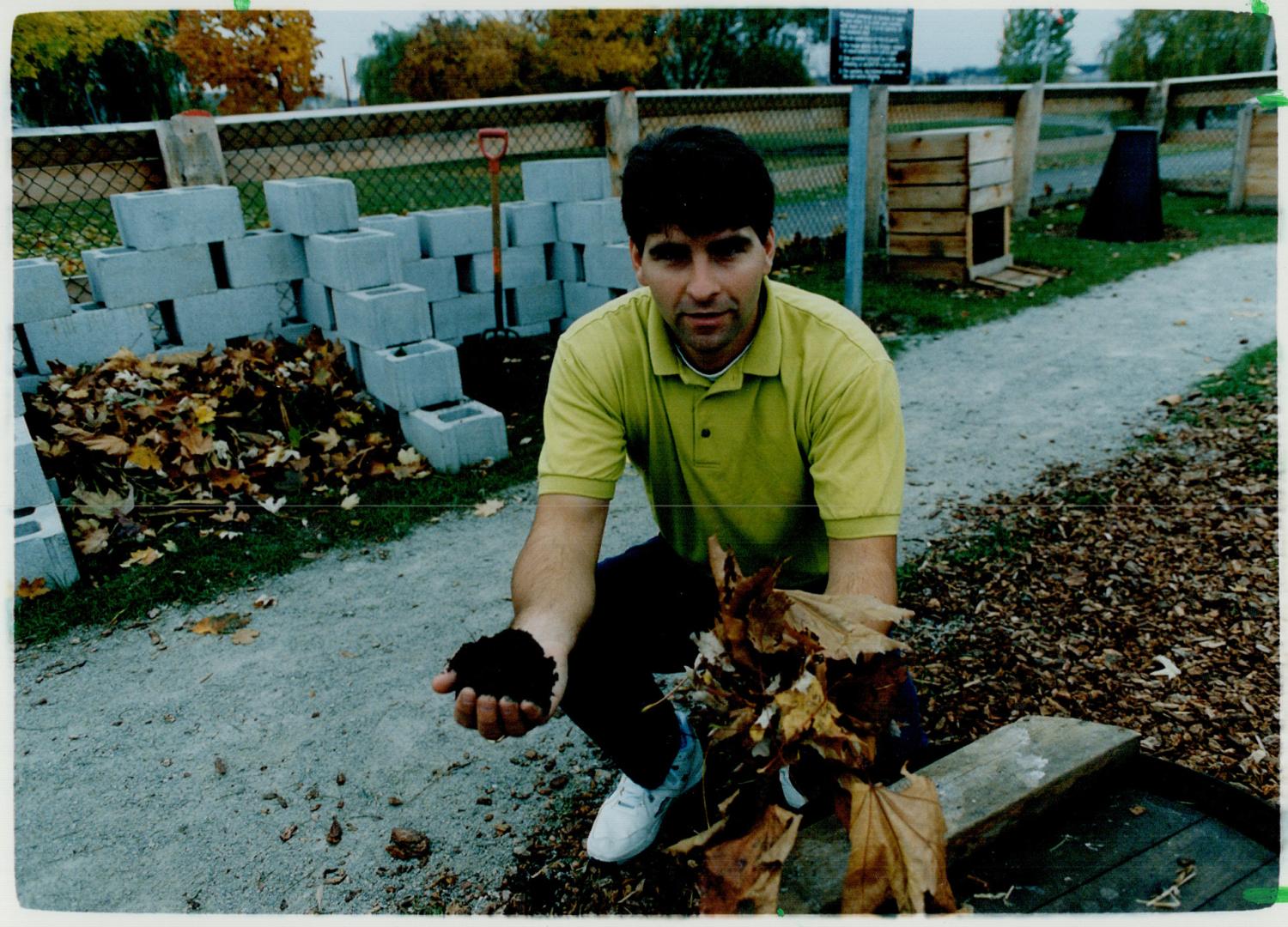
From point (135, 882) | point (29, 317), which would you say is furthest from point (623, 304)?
point (29, 317)

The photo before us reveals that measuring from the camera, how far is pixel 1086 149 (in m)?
12.8

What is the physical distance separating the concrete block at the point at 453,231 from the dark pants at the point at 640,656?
410cm

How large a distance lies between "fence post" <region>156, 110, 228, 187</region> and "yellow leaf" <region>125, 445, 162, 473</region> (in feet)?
7.19

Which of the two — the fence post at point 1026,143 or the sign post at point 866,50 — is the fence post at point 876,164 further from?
the sign post at point 866,50

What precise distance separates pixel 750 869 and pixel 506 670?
0.53 metres

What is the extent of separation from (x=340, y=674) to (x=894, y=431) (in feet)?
7.29

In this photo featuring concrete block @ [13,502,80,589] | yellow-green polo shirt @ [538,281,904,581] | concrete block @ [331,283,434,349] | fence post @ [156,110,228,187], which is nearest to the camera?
yellow-green polo shirt @ [538,281,904,581]

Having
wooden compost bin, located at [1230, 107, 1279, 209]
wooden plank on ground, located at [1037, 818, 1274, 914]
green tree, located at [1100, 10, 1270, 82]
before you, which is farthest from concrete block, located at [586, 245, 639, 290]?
wooden compost bin, located at [1230, 107, 1279, 209]

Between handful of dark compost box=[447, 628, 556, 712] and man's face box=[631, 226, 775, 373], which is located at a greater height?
man's face box=[631, 226, 775, 373]

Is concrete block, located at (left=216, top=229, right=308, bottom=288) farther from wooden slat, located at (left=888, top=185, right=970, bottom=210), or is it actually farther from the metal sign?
wooden slat, located at (left=888, top=185, right=970, bottom=210)

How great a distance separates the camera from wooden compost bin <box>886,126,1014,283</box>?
7766 mm

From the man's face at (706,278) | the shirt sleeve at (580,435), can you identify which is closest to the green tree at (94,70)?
the shirt sleeve at (580,435)

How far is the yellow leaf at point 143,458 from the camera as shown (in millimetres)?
4266

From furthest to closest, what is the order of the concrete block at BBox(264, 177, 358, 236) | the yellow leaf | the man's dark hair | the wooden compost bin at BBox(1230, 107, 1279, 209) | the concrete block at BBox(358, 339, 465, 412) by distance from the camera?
1. the wooden compost bin at BBox(1230, 107, 1279, 209)
2. the concrete block at BBox(264, 177, 358, 236)
3. the concrete block at BBox(358, 339, 465, 412)
4. the yellow leaf
5. the man's dark hair
